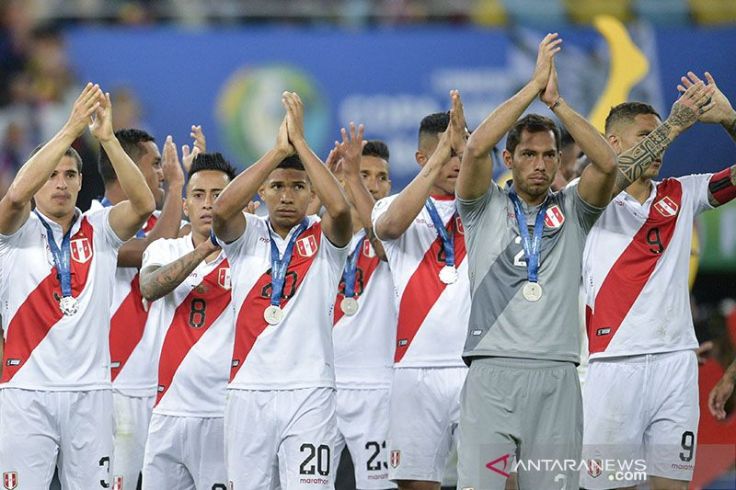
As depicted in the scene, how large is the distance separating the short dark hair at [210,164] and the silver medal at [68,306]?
4.33 ft

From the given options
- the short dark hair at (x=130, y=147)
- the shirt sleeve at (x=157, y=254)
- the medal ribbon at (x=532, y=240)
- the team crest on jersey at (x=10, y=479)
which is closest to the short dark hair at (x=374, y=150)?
the short dark hair at (x=130, y=147)

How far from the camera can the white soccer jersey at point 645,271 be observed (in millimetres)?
8109

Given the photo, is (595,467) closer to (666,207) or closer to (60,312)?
(666,207)

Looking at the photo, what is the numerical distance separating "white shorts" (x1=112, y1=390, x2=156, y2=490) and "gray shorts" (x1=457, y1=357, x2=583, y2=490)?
3191 mm

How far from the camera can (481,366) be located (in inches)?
276

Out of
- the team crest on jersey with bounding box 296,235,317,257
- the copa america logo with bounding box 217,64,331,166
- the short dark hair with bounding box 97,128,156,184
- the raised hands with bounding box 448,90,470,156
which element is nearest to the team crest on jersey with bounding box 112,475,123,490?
the short dark hair with bounding box 97,128,156,184

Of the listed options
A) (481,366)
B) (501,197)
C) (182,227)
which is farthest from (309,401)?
(182,227)

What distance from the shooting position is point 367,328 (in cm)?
965

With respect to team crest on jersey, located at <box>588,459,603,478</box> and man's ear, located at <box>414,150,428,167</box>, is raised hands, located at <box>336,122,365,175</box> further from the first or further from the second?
team crest on jersey, located at <box>588,459,603,478</box>

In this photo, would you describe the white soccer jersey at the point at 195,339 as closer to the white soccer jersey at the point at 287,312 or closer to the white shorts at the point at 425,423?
the white soccer jersey at the point at 287,312

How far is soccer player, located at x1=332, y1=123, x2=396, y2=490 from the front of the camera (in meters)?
9.52

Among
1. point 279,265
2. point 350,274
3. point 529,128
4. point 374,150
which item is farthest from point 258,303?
point 374,150

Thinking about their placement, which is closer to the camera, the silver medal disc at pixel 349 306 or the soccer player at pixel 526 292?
the soccer player at pixel 526 292

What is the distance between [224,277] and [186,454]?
121 centimetres
